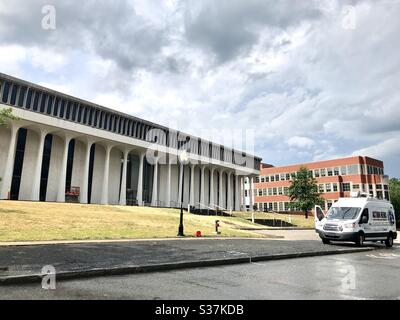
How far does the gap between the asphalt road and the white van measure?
26.5 feet

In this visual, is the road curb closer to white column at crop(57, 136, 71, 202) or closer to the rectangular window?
white column at crop(57, 136, 71, 202)

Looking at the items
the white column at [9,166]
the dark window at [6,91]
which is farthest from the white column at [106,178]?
the dark window at [6,91]

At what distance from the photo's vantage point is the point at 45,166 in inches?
1773

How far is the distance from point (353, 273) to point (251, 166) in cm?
7099

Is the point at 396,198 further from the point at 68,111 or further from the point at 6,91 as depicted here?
the point at 6,91

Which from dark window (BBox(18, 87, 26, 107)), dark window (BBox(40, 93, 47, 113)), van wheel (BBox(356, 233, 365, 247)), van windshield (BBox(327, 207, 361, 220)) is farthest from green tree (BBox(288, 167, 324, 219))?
dark window (BBox(18, 87, 26, 107))

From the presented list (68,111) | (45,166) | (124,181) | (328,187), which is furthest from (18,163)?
(328,187)

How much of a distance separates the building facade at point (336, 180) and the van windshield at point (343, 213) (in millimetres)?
50787

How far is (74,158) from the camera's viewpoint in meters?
48.2

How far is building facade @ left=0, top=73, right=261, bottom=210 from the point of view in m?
41.0

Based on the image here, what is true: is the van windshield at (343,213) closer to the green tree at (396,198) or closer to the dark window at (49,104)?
the dark window at (49,104)

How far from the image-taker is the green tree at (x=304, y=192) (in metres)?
54.7

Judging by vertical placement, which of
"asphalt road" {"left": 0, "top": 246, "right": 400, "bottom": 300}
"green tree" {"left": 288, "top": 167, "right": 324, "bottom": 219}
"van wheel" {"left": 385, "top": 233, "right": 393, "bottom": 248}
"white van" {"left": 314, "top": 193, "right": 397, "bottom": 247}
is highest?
"green tree" {"left": 288, "top": 167, "right": 324, "bottom": 219}

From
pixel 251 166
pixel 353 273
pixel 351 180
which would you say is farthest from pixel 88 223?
pixel 351 180
